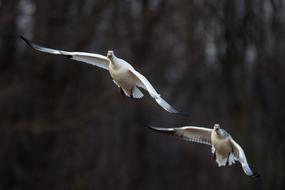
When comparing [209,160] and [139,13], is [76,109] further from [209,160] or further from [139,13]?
[209,160]

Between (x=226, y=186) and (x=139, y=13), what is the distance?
220 inches

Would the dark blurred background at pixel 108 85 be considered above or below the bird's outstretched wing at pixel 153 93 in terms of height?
above

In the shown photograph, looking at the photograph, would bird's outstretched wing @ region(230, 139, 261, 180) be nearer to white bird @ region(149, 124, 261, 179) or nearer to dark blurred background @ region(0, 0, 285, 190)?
white bird @ region(149, 124, 261, 179)

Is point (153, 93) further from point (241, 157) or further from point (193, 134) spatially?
point (193, 134)

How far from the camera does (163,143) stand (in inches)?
1160

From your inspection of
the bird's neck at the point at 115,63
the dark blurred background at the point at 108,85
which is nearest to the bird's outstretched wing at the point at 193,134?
the bird's neck at the point at 115,63

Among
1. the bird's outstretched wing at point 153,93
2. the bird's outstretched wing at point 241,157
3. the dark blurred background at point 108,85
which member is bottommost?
the bird's outstretched wing at point 241,157

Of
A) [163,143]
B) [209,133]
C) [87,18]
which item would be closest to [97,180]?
[87,18]

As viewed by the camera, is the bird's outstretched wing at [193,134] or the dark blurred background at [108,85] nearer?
the bird's outstretched wing at [193,134]

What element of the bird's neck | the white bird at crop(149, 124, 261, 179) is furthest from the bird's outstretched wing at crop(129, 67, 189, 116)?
the white bird at crop(149, 124, 261, 179)

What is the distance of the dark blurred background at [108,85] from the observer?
21.1 meters

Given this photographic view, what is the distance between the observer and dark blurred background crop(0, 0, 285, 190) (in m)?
21.1

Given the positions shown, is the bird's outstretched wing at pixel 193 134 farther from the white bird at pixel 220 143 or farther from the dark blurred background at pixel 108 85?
the dark blurred background at pixel 108 85

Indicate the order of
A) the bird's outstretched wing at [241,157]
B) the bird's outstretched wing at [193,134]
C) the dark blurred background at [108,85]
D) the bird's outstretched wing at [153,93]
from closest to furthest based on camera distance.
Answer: the bird's outstretched wing at [153,93] → the bird's outstretched wing at [241,157] → the bird's outstretched wing at [193,134] → the dark blurred background at [108,85]
